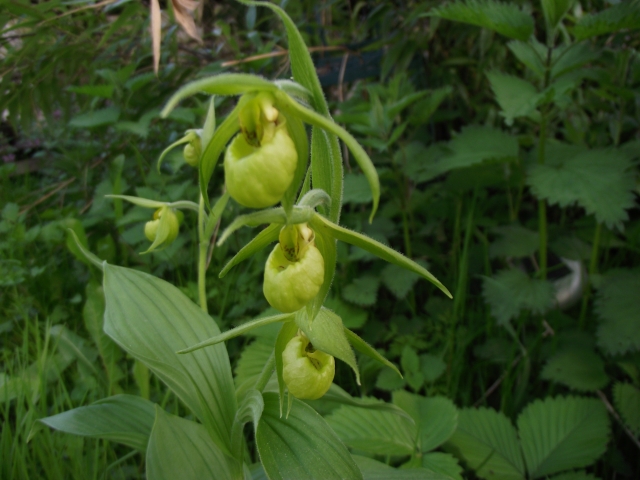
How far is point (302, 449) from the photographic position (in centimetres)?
72

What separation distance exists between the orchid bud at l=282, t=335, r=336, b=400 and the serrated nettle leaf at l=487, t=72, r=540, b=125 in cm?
71

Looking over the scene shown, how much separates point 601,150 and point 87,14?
65.1 inches

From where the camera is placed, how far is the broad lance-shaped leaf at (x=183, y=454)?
736mm

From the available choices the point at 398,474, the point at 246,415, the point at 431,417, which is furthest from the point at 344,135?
the point at 431,417

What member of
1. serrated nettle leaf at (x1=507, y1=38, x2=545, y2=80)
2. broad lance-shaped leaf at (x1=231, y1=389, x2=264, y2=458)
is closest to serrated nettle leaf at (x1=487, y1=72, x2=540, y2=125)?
serrated nettle leaf at (x1=507, y1=38, x2=545, y2=80)

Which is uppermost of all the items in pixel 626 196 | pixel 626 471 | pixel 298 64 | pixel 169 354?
pixel 298 64

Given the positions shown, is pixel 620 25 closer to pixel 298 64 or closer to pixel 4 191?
pixel 298 64

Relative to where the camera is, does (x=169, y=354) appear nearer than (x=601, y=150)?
→ Yes

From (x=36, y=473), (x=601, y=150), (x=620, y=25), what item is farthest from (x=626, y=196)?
(x=36, y=473)

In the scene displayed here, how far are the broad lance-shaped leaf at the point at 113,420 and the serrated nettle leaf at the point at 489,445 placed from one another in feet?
2.15

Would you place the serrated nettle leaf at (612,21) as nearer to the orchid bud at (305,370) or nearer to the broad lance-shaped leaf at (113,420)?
the orchid bud at (305,370)

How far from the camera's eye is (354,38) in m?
2.12

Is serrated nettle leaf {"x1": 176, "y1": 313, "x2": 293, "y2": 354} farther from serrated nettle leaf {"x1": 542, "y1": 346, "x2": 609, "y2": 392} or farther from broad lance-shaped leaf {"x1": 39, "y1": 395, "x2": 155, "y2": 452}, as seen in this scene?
serrated nettle leaf {"x1": 542, "y1": 346, "x2": 609, "y2": 392}

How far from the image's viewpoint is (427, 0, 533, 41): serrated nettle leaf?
1.08 meters
